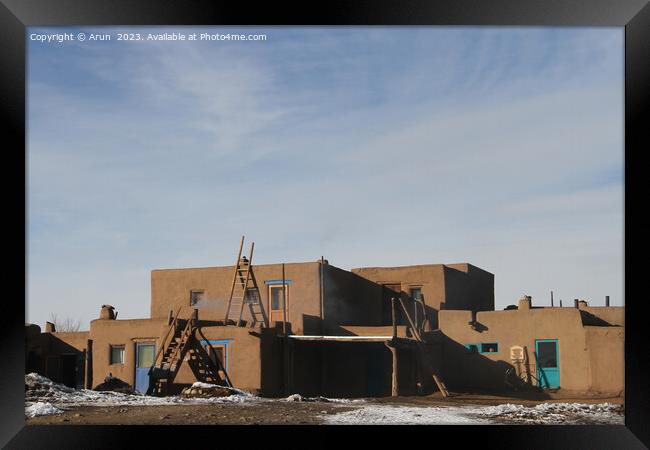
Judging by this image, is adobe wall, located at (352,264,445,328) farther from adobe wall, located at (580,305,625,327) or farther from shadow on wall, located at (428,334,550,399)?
adobe wall, located at (580,305,625,327)

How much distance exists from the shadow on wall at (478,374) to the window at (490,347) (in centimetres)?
24

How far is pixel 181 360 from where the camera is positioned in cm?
2503

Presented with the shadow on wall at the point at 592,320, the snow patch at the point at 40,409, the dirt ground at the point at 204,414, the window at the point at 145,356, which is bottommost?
the dirt ground at the point at 204,414

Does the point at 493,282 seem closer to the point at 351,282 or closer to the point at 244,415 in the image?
the point at 351,282

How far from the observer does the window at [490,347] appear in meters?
28.1

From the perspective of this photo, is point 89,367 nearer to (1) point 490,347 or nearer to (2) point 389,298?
(2) point 389,298

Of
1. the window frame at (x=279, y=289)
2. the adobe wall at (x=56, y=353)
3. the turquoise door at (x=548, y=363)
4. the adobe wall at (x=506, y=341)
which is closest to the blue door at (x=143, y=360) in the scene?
the adobe wall at (x=56, y=353)

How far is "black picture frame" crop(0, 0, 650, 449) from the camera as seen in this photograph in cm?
1319

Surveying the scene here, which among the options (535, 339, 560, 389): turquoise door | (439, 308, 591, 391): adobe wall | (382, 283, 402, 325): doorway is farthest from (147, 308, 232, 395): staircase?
(535, 339, 560, 389): turquoise door

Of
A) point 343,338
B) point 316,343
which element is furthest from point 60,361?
point 343,338

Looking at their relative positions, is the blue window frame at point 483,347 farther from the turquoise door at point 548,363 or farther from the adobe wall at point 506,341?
the turquoise door at point 548,363

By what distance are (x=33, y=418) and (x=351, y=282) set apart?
53.2 feet

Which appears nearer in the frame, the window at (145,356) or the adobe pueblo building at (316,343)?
the adobe pueblo building at (316,343)

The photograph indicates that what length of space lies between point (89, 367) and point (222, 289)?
19.2 ft
